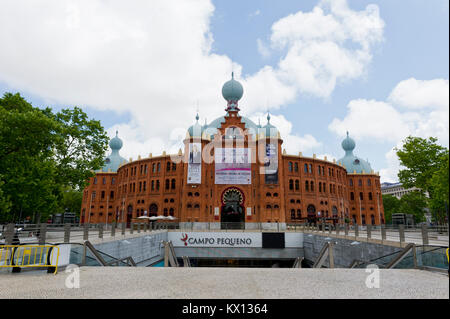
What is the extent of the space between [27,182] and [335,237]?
1014 inches

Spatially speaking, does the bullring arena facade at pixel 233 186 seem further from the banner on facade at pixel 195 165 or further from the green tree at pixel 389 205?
the green tree at pixel 389 205

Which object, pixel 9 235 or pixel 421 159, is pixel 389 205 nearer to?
pixel 421 159

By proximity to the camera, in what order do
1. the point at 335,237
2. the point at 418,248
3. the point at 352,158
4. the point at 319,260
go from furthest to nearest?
the point at 352,158, the point at 335,237, the point at 319,260, the point at 418,248

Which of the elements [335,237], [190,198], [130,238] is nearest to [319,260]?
[335,237]

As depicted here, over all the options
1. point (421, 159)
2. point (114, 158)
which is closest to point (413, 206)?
point (421, 159)

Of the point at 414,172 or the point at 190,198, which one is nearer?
the point at 414,172

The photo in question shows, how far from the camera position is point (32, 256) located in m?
10.1

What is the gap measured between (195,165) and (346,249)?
27.2m

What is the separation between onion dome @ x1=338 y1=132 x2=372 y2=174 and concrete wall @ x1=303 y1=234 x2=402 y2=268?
3707 cm

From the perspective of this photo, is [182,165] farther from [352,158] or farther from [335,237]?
[352,158]

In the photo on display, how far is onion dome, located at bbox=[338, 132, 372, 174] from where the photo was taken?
62.8 metres

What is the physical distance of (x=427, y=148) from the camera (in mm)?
33750

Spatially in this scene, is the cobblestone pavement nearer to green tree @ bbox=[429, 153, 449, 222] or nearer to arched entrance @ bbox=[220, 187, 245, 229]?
green tree @ bbox=[429, 153, 449, 222]

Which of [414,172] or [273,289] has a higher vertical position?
[414,172]
